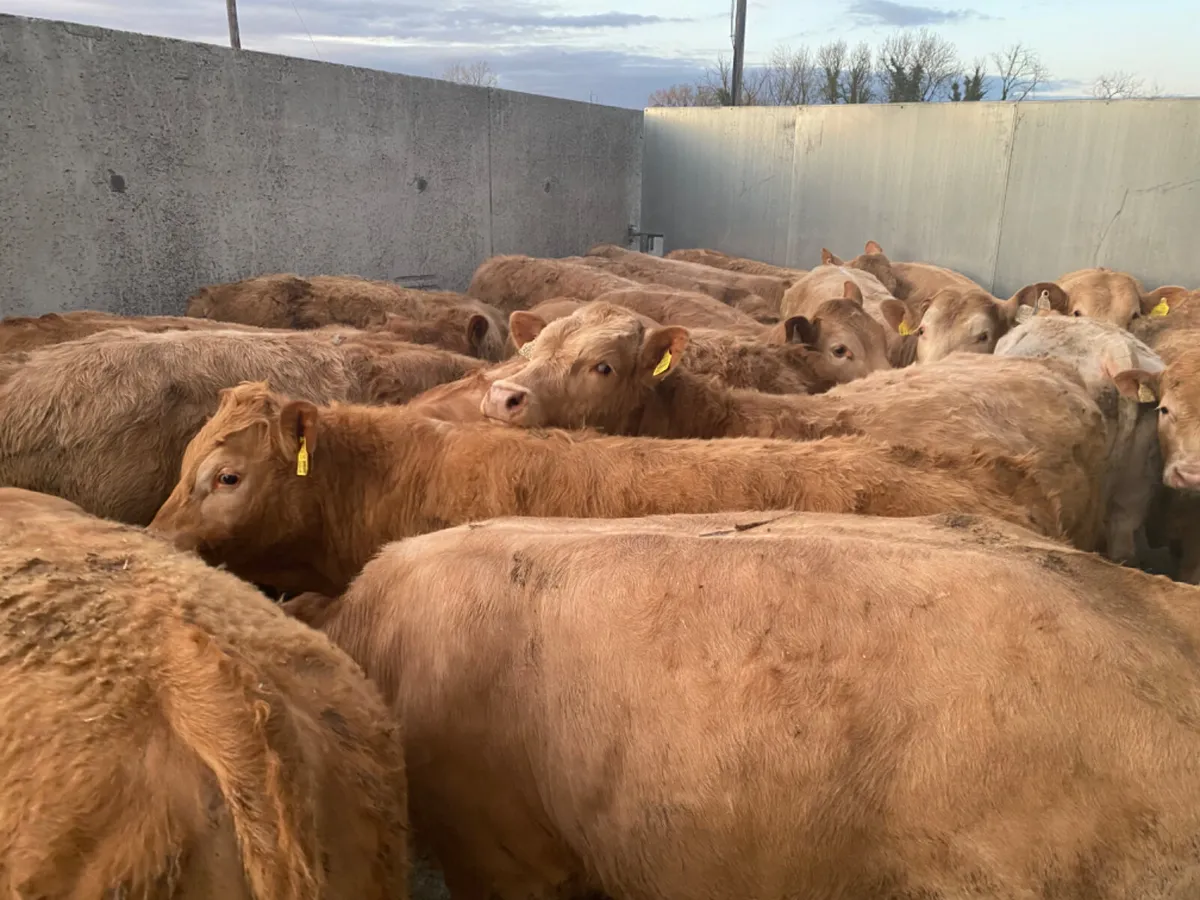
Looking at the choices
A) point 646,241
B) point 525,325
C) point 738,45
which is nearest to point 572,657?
point 525,325

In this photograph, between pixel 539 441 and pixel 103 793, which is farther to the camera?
pixel 539 441

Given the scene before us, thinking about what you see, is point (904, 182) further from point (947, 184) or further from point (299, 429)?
point (299, 429)

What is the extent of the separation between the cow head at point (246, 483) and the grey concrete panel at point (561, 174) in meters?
8.30

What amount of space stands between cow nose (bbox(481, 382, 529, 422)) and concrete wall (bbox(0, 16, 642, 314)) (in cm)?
438

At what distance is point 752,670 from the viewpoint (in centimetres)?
205

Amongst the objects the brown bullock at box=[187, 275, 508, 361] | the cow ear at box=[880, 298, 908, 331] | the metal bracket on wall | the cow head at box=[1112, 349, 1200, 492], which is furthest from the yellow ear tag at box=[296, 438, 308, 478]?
the metal bracket on wall

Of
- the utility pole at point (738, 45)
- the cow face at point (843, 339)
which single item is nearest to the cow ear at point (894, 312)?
the cow face at point (843, 339)

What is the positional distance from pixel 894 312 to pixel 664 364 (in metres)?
3.85

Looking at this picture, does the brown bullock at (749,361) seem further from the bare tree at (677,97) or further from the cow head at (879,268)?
the bare tree at (677,97)

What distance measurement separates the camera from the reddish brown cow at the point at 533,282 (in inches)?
364

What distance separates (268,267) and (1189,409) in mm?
7704

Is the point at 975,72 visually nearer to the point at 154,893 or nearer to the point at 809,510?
the point at 809,510

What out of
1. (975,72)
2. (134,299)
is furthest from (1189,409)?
(975,72)

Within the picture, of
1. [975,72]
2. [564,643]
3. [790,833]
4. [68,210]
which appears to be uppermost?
[975,72]
